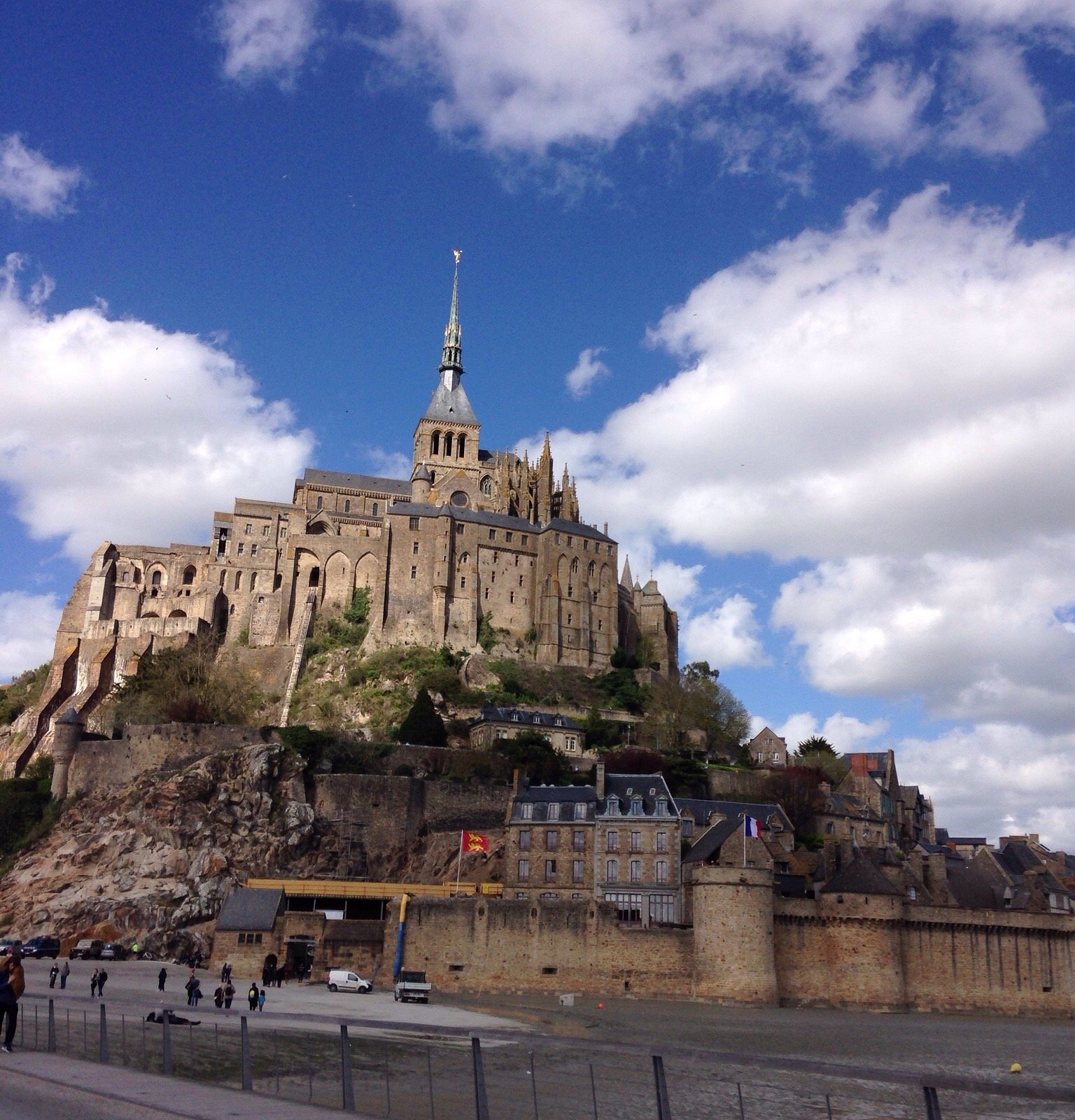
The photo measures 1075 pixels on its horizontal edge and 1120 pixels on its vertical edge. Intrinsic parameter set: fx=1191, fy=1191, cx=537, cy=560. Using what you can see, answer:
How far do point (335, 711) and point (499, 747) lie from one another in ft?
47.2

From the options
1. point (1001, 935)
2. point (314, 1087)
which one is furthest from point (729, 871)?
point (314, 1087)

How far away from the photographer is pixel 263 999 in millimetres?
33344

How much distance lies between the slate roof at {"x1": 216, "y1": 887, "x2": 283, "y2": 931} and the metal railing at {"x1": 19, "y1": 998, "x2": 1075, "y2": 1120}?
20.7 meters

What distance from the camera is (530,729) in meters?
67.6

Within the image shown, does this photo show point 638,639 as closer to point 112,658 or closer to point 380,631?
point 380,631

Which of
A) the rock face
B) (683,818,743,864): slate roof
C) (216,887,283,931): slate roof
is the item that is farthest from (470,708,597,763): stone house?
(216,887,283,931): slate roof

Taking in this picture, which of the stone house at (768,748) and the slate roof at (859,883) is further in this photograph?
the stone house at (768,748)

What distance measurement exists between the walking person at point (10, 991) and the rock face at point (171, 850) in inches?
1266

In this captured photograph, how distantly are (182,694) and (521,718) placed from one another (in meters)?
19.4

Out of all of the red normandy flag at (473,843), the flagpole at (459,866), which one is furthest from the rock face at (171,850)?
the red normandy flag at (473,843)

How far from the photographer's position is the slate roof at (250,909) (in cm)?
4422

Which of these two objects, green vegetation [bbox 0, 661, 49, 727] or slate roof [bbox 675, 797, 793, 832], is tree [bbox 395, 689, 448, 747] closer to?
slate roof [bbox 675, 797, 793, 832]

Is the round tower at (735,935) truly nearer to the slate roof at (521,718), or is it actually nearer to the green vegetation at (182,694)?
the slate roof at (521,718)

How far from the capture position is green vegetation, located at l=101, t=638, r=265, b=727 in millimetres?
66125
